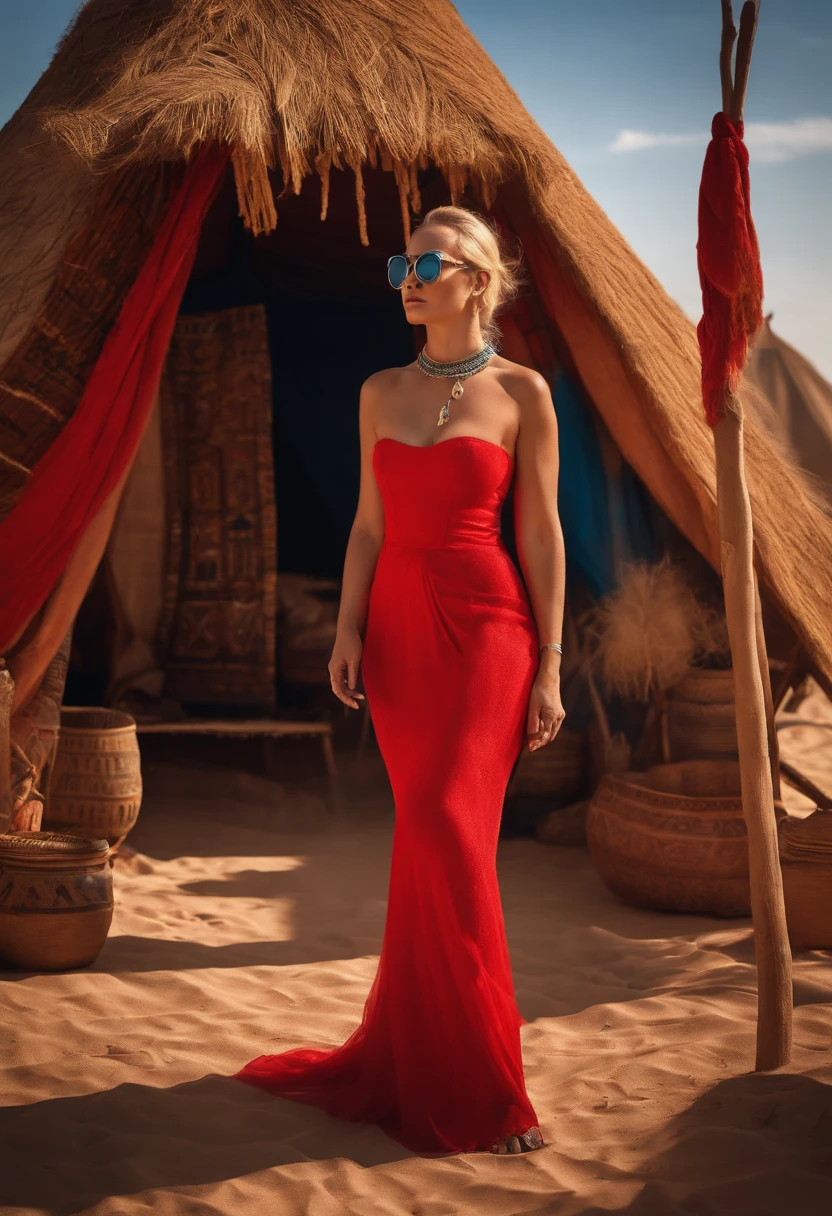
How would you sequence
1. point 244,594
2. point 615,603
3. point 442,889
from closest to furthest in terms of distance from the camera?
point 442,889
point 615,603
point 244,594

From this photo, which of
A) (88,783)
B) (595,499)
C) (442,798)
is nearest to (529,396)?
(442,798)

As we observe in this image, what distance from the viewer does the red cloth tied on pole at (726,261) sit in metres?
2.60

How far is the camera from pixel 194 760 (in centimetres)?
609

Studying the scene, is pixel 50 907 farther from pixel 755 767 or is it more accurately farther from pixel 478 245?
pixel 478 245

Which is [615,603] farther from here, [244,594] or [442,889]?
[442,889]

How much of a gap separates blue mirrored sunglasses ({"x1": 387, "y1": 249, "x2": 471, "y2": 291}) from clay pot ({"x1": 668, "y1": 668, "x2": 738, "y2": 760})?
2.45 metres

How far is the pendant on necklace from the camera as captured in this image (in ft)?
8.16

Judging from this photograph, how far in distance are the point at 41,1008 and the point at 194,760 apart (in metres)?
3.06

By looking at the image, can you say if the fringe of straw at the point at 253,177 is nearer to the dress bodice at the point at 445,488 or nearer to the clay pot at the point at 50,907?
the dress bodice at the point at 445,488

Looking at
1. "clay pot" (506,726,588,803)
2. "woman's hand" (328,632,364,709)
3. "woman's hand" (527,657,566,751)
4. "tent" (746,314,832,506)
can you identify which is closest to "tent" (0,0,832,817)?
"clay pot" (506,726,588,803)

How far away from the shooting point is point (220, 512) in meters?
5.96

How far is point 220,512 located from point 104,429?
6.87ft

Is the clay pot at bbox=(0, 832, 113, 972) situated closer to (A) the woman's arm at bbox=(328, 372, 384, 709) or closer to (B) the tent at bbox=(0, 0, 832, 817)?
(B) the tent at bbox=(0, 0, 832, 817)

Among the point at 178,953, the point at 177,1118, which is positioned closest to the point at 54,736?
the point at 178,953
